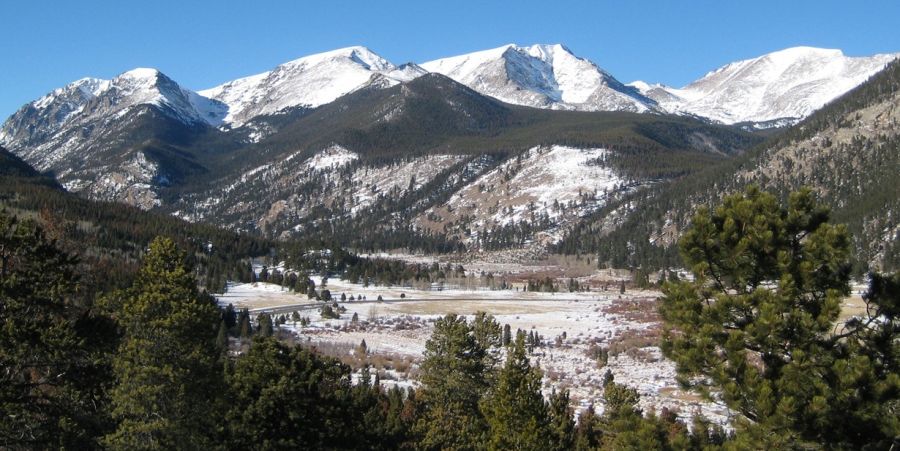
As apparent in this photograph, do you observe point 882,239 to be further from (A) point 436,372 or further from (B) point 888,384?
(B) point 888,384

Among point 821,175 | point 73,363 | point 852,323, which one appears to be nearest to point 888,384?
point 852,323

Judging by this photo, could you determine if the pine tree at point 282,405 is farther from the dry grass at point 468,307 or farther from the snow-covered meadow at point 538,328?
the dry grass at point 468,307

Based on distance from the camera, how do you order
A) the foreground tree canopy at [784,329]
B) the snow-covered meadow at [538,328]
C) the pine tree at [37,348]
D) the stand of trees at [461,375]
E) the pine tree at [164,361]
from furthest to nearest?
the snow-covered meadow at [538,328] → the pine tree at [164,361] → the pine tree at [37,348] → the stand of trees at [461,375] → the foreground tree canopy at [784,329]

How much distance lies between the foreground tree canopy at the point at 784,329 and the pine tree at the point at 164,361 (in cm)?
1216

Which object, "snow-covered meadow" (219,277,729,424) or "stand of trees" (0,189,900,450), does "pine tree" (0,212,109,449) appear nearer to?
"stand of trees" (0,189,900,450)

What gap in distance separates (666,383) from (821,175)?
167735mm

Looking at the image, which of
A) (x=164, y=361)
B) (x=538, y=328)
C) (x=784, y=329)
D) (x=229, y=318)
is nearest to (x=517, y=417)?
(x=164, y=361)

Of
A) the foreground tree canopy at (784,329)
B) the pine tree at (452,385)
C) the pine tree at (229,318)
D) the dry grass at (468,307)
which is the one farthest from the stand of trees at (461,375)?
the dry grass at (468,307)

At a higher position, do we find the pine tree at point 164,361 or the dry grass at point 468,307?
the pine tree at point 164,361

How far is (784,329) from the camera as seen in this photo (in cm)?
1150

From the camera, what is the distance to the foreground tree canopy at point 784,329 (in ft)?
35.9

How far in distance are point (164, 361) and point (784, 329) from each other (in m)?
14.9

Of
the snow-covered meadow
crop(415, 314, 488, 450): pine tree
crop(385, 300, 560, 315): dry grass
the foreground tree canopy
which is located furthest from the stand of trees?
crop(385, 300, 560, 315): dry grass

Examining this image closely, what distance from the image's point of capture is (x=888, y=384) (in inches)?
424
